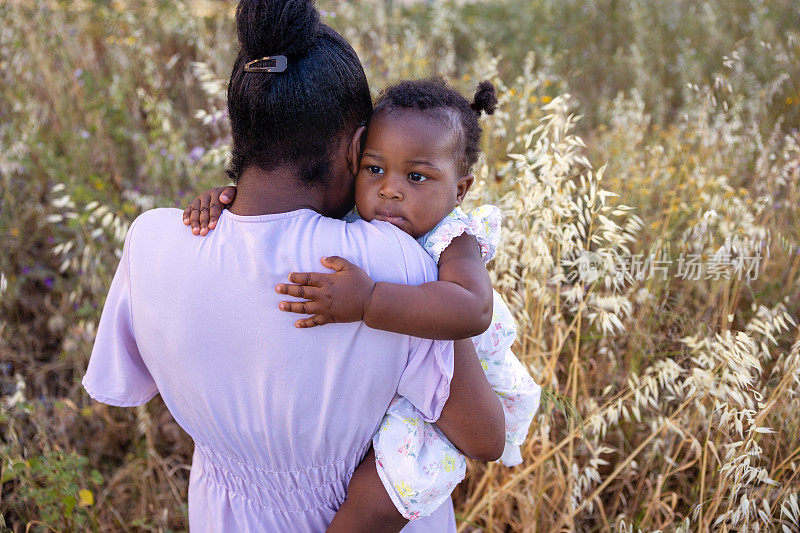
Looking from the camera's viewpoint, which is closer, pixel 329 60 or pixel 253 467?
pixel 329 60

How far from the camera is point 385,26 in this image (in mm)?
5051

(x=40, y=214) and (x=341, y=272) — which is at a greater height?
(x=341, y=272)

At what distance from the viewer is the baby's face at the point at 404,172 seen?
4.42 feet

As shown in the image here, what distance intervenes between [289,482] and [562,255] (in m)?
1.15

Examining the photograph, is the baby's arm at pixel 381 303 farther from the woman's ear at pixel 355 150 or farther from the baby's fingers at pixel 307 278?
the woman's ear at pixel 355 150

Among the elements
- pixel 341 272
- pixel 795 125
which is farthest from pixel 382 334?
pixel 795 125

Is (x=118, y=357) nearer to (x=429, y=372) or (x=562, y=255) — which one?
(x=429, y=372)

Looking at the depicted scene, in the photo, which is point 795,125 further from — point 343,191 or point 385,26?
point 343,191

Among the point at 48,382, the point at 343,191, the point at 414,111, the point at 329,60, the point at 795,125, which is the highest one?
the point at 329,60

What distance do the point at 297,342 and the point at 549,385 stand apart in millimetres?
1324

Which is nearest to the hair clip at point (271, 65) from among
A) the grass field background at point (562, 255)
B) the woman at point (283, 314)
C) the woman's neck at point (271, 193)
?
the woman at point (283, 314)

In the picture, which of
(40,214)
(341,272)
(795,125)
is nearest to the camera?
(341,272)

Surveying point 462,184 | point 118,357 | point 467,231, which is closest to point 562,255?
point 462,184

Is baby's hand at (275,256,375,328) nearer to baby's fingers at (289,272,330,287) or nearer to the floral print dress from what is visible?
baby's fingers at (289,272,330,287)
